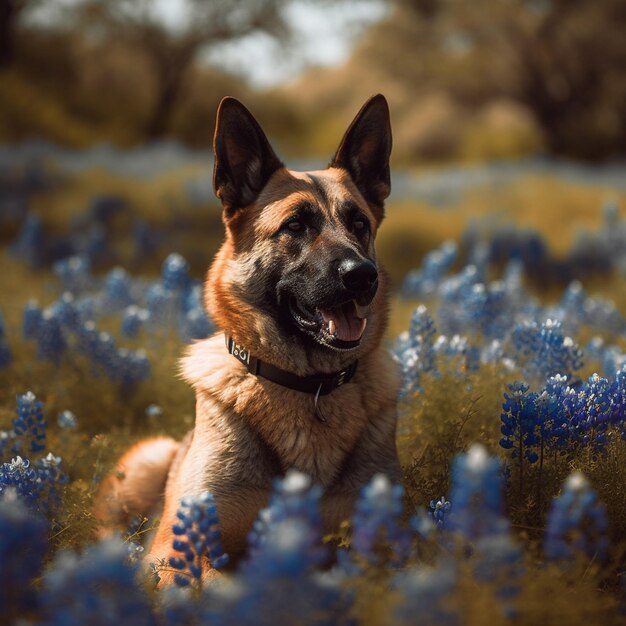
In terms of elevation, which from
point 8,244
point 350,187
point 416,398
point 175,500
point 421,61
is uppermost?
point 421,61

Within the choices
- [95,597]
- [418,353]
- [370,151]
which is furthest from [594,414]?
[95,597]

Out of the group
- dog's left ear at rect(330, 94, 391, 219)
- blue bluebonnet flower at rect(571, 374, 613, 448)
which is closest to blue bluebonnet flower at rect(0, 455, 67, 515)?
dog's left ear at rect(330, 94, 391, 219)

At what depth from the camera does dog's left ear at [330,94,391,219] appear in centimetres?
360

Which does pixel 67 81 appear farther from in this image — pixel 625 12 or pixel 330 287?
pixel 330 287

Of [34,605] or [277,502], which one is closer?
[277,502]

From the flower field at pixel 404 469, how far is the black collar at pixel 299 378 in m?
0.53

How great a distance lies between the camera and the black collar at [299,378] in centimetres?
319

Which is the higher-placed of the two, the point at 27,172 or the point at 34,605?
the point at 27,172

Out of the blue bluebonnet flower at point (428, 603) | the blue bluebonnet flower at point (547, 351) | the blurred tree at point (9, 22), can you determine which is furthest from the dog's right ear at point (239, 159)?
the blurred tree at point (9, 22)

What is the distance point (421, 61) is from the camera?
66.7 ft

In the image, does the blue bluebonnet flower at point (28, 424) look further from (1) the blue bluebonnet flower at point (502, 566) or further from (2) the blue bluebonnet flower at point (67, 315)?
(1) the blue bluebonnet flower at point (502, 566)

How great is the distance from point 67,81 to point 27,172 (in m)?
8.62

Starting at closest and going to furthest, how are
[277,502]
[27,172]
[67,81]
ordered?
1. [277,502]
2. [27,172]
3. [67,81]

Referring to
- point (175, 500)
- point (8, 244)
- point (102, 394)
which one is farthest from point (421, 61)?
point (175, 500)
